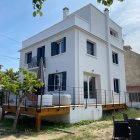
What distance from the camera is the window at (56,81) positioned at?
15875 mm

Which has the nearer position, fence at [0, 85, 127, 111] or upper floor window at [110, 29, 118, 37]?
fence at [0, 85, 127, 111]

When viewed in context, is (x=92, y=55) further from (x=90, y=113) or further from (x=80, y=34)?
(x=90, y=113)

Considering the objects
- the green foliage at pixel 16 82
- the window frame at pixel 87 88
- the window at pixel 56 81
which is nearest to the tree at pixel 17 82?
the green foliage at pixel 16 82

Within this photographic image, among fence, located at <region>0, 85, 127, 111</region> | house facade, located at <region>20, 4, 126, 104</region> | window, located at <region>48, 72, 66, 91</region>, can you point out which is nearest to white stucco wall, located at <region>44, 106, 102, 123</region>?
fence, located at <region>0, 85, 127, 111</region>

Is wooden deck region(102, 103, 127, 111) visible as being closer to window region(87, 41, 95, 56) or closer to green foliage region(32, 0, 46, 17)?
window region(87, 41, 95, 56)

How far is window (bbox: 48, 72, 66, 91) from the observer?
15.9 metres

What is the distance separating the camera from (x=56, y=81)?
56.0 ft

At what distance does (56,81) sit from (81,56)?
3.09m

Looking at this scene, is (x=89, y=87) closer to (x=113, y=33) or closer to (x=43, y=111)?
(x=43, y=111)

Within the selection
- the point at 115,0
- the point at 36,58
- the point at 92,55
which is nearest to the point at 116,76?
the point at 92,55

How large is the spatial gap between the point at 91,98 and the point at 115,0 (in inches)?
510

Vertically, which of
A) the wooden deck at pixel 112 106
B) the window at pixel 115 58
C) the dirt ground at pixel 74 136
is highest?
the window at pixel 115 58

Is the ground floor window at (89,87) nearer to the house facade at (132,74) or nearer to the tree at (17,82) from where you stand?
the tree at (17,82)

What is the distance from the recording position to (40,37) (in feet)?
63.5
